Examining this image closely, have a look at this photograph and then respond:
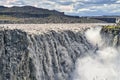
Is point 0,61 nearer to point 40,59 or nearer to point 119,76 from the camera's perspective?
point 40,59

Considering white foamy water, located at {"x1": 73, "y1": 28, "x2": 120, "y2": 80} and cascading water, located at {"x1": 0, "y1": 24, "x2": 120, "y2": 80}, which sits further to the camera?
white foamy water, located at {"x1": 73, "y1": 28, "x2": 120, "y2": 80}

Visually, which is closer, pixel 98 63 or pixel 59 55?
pixel 59 55

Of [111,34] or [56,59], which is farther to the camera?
[111,34]

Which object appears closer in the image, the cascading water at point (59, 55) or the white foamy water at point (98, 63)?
the cascading water at point (59, 55)

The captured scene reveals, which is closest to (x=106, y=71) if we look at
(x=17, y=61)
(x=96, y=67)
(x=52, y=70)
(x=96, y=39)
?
(x=96, y=67)

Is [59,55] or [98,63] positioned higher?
[59,55]
